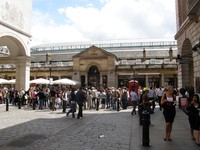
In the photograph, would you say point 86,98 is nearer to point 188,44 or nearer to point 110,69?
point 188,44

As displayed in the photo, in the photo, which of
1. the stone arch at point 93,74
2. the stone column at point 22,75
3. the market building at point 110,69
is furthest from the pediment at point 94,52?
the stone column at point 22,75

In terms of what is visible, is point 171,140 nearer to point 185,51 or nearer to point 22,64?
point 185,51

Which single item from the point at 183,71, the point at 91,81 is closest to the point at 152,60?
the point at 91,81

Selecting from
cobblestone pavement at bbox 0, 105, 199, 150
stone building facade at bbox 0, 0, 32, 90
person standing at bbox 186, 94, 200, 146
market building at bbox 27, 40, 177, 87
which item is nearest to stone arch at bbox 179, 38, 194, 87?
cobblestone pavement at bbox 0, 105, 199, 150

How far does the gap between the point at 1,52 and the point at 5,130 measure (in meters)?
17.8

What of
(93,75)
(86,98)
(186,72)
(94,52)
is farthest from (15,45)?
(93,75)

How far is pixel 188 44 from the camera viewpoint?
19.9 meters

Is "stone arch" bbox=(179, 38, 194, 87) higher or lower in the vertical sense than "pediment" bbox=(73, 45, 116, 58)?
lower

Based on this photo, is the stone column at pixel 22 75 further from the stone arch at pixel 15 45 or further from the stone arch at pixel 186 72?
the stone arch at pixel 186 72

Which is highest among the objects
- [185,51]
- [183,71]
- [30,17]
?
[30,17]

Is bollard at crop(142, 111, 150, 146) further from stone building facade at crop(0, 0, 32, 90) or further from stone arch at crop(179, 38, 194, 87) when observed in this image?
stone building facade at crop(0, 0, 32, 90)

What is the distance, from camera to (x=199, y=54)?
13586mm

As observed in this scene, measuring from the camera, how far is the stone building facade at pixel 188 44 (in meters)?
14.2

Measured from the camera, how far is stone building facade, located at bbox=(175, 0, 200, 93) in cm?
1423
